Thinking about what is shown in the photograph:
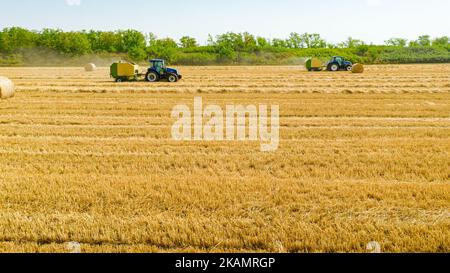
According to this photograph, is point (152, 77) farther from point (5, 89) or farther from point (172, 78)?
point (5, 89)

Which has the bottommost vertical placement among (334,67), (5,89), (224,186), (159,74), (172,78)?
(224,186)

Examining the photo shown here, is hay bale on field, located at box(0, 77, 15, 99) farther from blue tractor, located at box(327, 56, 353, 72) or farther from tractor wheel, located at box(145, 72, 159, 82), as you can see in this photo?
blue tractor, located at box(327, 56, 353, 72)

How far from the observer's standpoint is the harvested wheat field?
4633mm

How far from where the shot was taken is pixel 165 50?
66688 millimetres

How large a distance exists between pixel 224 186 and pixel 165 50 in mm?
62753

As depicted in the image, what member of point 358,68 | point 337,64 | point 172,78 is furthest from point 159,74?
point 337,64

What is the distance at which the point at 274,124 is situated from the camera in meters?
11.8

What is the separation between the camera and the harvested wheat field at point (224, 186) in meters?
4.63

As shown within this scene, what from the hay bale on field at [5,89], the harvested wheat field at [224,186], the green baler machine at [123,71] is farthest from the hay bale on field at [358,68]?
the hay bale on field at [5,89]

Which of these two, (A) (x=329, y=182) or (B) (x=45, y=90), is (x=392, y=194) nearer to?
(A) (x=329, y=182)

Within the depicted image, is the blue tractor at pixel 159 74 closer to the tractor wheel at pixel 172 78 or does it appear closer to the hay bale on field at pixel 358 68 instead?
the tractor wheel at pixel 172 78

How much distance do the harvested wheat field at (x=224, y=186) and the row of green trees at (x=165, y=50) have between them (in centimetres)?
5352

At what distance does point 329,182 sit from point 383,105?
9686mm
